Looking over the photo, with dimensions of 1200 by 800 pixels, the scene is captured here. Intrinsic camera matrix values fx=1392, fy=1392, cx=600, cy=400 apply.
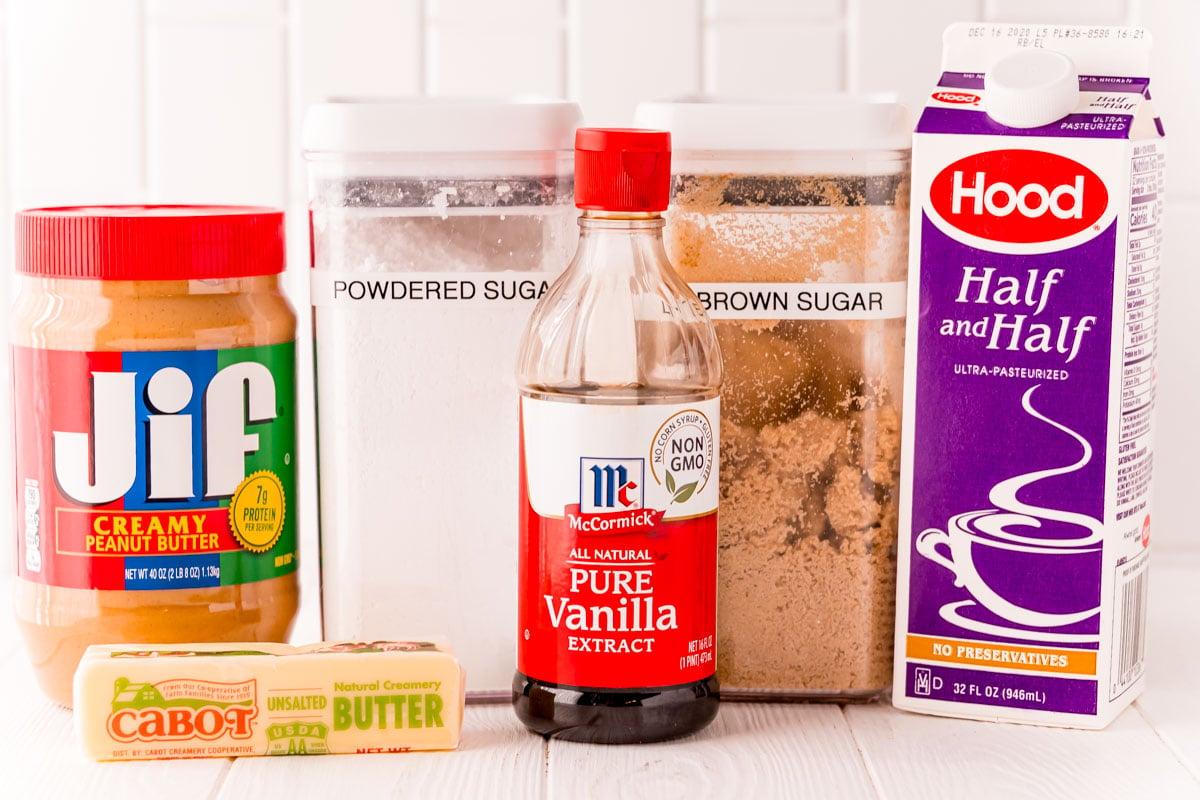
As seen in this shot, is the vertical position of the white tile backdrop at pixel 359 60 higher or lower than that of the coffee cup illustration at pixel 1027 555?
higher

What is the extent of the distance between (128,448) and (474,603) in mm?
216

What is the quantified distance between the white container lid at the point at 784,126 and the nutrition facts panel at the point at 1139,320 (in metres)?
0.14

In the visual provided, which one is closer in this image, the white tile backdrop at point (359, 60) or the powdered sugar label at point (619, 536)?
the powdered sugar label at point (619, 536)

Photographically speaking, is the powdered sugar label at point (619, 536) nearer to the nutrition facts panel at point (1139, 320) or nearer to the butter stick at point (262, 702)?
the butter stick at point (262, 702)

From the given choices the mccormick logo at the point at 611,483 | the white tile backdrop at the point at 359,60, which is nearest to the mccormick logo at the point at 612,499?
the mccormick logo at the point at 611,483

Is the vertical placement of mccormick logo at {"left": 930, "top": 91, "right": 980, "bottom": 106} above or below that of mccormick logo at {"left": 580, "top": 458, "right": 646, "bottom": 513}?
above

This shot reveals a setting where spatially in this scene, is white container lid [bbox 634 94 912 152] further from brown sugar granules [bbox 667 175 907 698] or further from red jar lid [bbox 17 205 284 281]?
red jar lid [bbox 17 205 284 281]

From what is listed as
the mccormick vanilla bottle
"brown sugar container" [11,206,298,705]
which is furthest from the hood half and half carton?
"brown sugar container" [11,206,298,705]

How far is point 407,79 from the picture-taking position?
105cm

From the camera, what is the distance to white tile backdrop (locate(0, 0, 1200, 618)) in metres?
1.05

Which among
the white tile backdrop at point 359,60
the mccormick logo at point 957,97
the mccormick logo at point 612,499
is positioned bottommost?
the mccormick logo at point 612,499

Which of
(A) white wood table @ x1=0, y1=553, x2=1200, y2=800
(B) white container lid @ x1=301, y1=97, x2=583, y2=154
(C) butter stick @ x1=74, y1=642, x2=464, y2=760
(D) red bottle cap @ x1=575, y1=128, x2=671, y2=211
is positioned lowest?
(A) white wood table @ x1=0, y1=553, x2=1200, y2=800

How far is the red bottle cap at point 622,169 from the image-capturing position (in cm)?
71

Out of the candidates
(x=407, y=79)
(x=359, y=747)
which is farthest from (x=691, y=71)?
(x=359, y=747)
